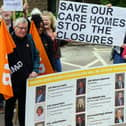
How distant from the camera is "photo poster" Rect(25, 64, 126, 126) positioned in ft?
18.0

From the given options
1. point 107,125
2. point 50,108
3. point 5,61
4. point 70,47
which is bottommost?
point 70,47

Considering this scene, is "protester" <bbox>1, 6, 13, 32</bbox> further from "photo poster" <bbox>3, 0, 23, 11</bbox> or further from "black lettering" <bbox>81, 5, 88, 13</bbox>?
"black lettering" <bbox>81, 5, 88, 13</bbox>

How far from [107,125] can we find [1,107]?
203 centimetres

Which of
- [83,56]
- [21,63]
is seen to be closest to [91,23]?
[21,63]

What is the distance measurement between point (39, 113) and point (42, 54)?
1005mm

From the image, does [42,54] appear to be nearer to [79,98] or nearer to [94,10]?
[79,98]

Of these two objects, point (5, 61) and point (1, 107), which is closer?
A: point (5, 61)

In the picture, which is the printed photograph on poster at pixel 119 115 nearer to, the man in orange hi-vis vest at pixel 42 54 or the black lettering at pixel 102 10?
the man in orange hi-vis vest at pixel 42 54

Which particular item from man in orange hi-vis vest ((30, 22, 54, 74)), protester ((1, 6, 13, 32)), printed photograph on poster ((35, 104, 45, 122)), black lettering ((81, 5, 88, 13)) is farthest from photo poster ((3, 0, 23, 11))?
printed photograph on poster ((35, 104, 45, 122))

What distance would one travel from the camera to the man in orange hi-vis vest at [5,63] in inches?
210

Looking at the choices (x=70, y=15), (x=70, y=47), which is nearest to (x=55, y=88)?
(x=70, y=15)

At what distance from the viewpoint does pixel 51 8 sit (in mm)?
17703

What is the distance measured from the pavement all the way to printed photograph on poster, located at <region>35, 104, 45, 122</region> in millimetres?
5400

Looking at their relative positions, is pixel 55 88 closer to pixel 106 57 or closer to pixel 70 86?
pixel 70 86
